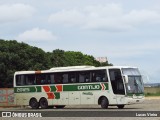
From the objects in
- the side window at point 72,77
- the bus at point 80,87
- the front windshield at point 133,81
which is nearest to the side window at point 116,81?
the bus at point 80,87

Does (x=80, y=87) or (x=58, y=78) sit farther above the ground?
(x=58, y=78)

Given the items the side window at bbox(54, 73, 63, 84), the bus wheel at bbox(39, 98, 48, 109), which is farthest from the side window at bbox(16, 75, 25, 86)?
the side window at bbox(54, 73, 63, 84)

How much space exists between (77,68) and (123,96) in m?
4.24

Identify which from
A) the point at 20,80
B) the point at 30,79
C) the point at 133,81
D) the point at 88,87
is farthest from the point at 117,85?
the point at 20,80

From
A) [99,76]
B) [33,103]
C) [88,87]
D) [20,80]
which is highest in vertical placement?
[20,80]

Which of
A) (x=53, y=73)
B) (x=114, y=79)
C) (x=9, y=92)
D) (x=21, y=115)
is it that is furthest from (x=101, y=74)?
(x=21, y=115)

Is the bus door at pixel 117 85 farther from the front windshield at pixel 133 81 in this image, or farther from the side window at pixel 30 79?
the side window at pixel 30 79

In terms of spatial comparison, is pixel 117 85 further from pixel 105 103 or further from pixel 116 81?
pixel 105 103

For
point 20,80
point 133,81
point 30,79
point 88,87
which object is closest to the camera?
point 133,81

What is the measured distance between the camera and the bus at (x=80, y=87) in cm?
3316

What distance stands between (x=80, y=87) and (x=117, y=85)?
3001 mm

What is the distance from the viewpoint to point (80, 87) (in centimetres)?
3478

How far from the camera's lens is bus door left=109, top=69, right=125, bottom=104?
3300 centimetres

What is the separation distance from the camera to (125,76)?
107 feet
